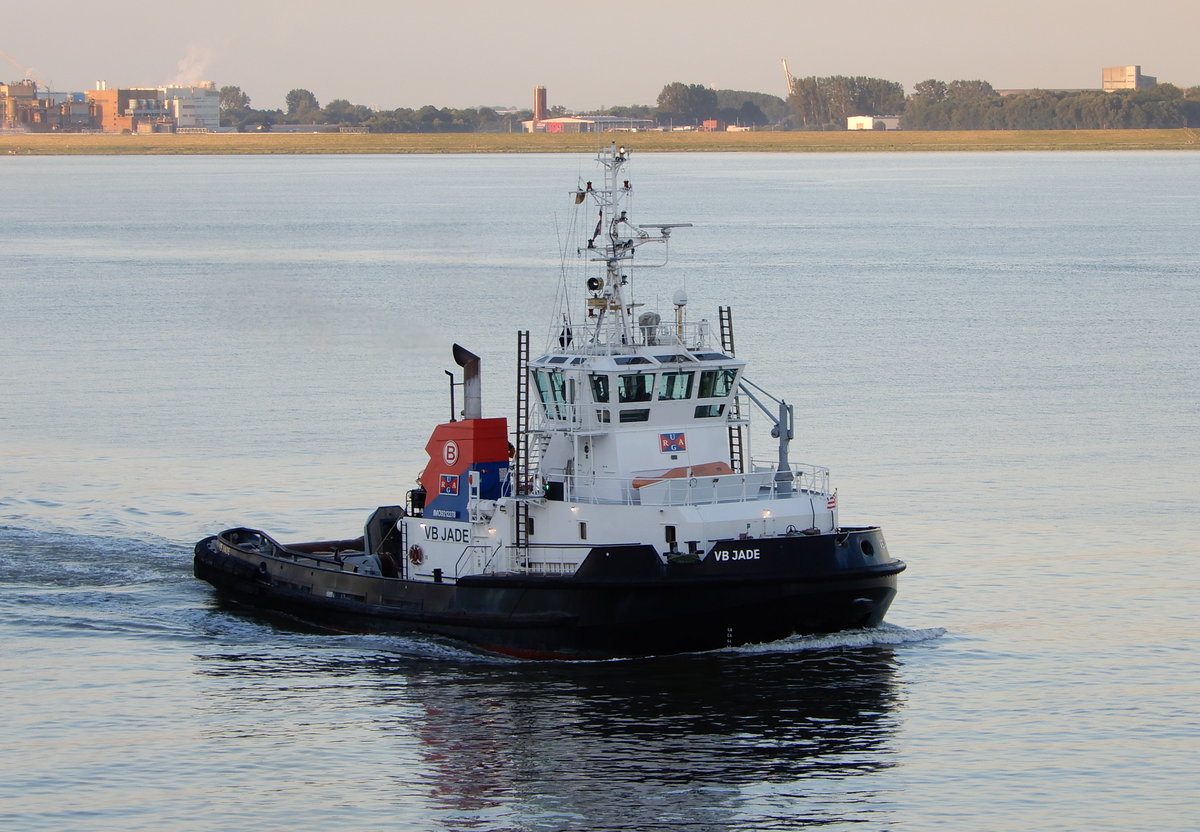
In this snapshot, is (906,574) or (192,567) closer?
(906,574)

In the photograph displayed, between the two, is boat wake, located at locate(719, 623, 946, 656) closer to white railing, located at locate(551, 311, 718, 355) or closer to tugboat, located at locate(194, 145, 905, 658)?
tugboat, located at locate(194, 145, 905, 658)

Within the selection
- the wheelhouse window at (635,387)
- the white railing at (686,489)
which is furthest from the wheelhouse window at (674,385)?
the white railing at (686,489)

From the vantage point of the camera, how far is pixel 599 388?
90.3 feet

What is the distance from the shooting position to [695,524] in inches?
1035

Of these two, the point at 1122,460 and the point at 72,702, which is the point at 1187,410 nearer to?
the point at 1122,460

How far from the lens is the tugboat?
26.1 meters

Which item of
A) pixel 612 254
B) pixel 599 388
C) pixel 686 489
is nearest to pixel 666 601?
pixel 686 489

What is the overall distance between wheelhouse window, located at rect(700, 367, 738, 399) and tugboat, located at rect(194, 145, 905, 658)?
0.03m

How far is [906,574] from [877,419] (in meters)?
14.3

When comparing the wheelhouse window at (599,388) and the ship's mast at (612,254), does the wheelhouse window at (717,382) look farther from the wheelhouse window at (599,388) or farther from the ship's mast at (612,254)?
the wheelhouse window at (599,388)

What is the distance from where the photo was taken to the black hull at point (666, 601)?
25.9 m

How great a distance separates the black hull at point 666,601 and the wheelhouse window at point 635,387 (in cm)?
265

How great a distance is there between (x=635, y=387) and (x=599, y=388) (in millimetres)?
534

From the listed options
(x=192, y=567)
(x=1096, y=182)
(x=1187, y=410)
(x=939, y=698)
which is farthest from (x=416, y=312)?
(x=1096, y=182)
